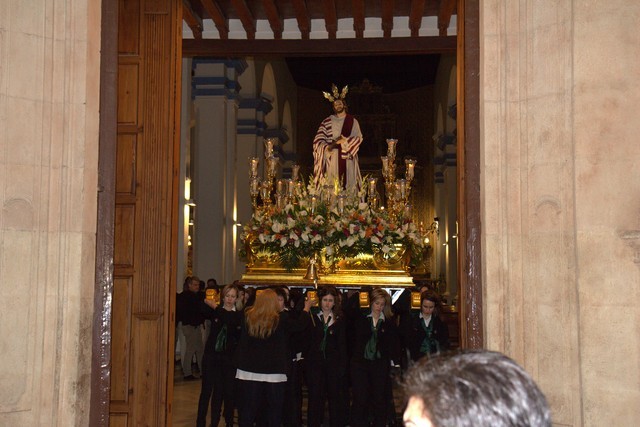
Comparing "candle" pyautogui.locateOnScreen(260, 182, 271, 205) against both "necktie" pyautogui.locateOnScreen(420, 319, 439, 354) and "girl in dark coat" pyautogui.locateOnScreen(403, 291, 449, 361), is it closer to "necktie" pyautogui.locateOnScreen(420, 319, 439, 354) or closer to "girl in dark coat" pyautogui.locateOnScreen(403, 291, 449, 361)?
"girl in dark coat" pyautogui.locateOnScreen(403, 291, 449, 361)

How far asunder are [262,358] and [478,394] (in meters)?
5.49

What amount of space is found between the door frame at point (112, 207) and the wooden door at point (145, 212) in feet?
3.85

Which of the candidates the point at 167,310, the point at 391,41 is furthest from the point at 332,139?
the point at 167,310

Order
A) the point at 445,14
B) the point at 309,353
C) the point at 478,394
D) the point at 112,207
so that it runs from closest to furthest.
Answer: the point at 478,394, the point at 112,207, the point at 445,14, the point at 309,353

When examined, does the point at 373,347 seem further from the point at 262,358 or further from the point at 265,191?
the point at 265,191

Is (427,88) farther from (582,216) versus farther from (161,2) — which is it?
(582,216)

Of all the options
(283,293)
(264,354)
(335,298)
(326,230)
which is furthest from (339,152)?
(264,354)

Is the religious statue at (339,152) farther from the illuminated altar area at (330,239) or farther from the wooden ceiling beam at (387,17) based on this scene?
the wooden ceiling beam at (387,17)

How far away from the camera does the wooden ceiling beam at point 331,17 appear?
24.4ft

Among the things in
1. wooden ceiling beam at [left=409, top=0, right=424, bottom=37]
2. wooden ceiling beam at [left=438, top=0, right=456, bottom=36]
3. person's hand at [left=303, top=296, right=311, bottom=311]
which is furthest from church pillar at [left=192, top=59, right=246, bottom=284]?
wooden ceiling beam at [left=438, top=0, right=456, bottom=36]

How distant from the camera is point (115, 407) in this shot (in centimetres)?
576

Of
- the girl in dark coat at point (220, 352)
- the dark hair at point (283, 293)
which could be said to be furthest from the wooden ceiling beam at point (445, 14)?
the girl in dark coat at point (220, 352)

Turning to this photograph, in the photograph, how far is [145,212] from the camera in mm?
5914

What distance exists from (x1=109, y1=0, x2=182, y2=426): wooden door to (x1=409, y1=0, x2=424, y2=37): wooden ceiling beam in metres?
2.27
